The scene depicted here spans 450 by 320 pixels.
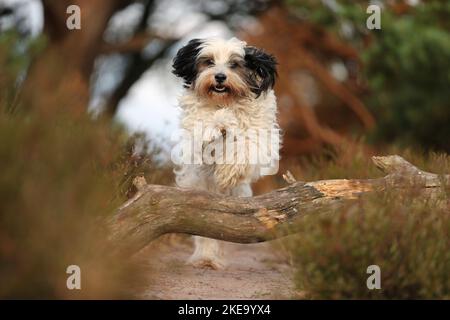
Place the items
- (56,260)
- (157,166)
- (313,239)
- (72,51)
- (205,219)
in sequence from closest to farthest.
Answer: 1. (56,260)
2. (313,239)
3. (205,219)
4. (157,166)
5. (72,51)

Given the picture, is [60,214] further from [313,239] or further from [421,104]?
[421,104]

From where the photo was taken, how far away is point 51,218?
3.75 meters

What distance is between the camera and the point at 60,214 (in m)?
3.80

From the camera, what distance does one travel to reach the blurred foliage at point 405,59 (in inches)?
443

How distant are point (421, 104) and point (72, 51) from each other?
22.7ft

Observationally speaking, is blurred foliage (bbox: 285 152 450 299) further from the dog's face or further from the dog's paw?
the dog's face

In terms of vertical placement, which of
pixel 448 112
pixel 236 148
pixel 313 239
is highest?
pixel 448 112

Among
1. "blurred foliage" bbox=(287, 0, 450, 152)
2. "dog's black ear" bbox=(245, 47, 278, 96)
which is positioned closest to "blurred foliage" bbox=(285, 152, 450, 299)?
"dog's black ear" bbox=(245, 47, 278, 96)

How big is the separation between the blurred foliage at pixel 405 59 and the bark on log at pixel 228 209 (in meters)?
5.87

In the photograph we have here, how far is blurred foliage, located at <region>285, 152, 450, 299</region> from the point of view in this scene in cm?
419

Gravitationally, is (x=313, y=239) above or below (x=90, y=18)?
below

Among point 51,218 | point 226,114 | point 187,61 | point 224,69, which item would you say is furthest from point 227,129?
point 51,218

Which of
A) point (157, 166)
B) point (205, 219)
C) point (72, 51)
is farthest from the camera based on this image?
point (72, 51)
